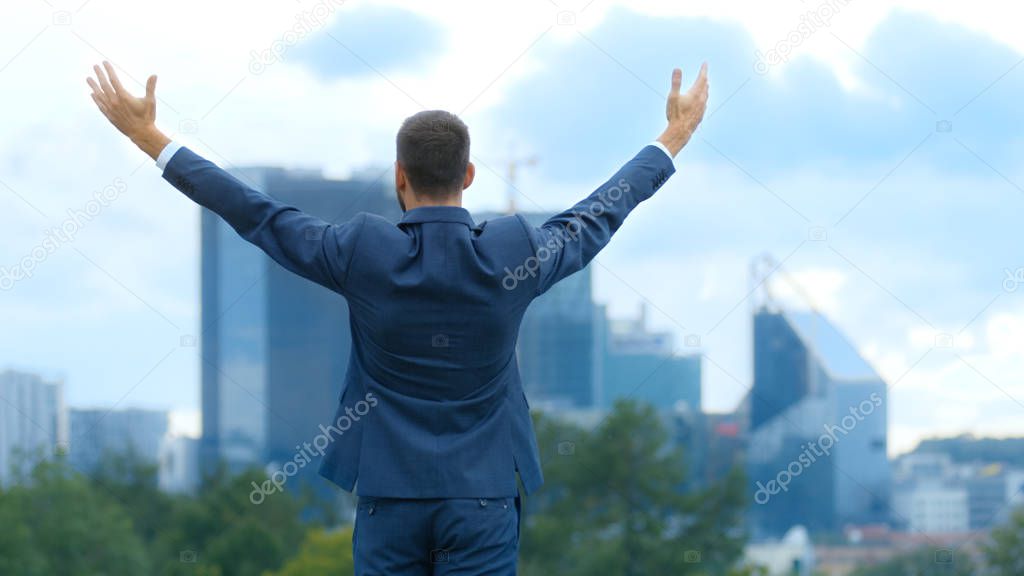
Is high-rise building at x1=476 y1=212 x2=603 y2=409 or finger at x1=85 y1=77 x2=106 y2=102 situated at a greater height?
high-rise building at x1=476 y1=212 x2=603 y2=409

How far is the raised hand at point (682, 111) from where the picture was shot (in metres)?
3.03

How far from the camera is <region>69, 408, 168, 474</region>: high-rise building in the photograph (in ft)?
186

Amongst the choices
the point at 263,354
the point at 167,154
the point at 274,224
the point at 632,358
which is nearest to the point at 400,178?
the point at 274,224

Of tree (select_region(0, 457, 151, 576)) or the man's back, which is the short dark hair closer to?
the man's back

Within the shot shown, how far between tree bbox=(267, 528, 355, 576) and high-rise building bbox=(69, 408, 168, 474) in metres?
16.9

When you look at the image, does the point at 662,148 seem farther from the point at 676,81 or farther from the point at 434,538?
the point at 434,538

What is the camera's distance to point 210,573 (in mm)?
37281

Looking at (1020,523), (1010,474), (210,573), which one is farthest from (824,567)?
(210,573)

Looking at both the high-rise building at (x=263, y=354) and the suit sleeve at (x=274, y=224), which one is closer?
the suit sleeve at (x=274, y=224)

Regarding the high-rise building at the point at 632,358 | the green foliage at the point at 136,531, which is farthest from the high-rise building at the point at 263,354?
the green foliage at the point at 136,531

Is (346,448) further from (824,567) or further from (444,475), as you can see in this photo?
(824,567)

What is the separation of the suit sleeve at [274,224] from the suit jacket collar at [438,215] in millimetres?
113

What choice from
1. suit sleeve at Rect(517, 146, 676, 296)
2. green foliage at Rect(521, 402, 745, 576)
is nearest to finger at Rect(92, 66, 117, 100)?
suit sleeve at Rect(517, 146, 676, 296)

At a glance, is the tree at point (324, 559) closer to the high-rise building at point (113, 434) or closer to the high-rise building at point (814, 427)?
the high-rise building at point (113, 434)
